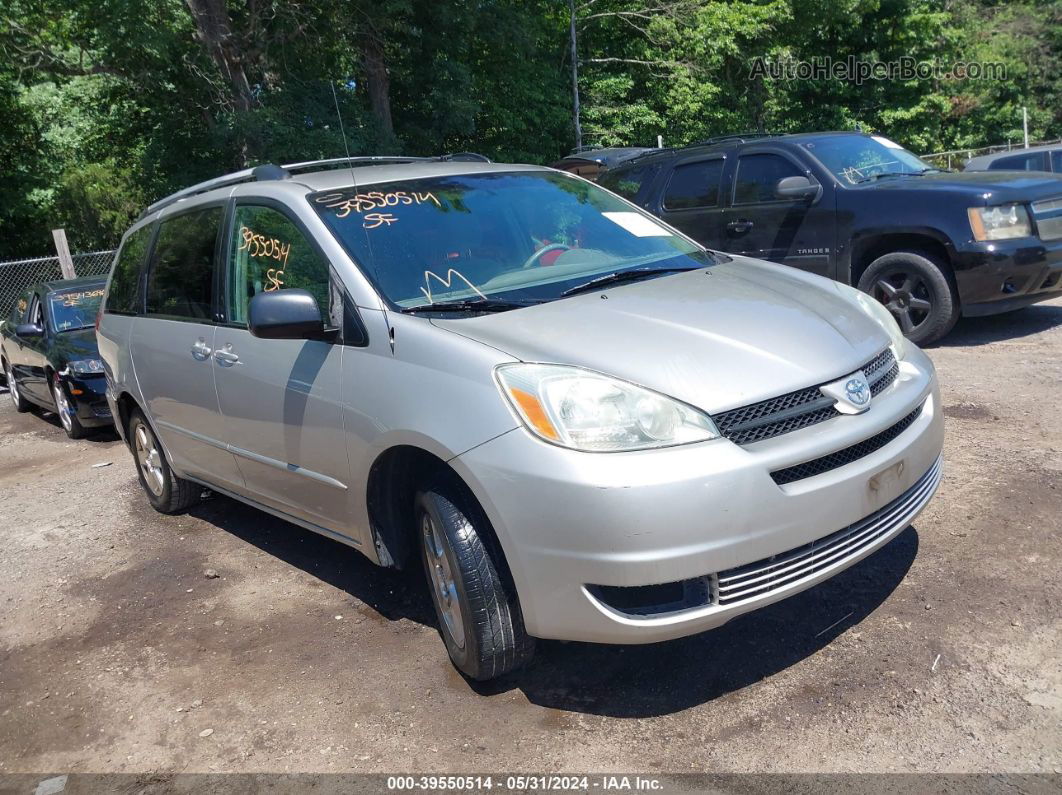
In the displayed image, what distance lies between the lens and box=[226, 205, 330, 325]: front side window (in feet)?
12.4

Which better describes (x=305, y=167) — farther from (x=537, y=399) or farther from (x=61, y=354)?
(x=61, y=354)

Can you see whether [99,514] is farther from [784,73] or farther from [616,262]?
[784,73]

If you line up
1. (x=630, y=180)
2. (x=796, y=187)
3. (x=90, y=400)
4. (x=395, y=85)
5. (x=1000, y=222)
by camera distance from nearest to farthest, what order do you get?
(x=1000, y=222) < (x=796, y=187) < (x=90, y=400) < (x=630, y=180) < (x=395, y=85)

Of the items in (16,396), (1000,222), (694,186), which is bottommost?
(16,396)

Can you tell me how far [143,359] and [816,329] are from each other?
3576 millimetres

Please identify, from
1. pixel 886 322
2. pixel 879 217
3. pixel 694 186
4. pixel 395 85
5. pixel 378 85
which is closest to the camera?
pixel 886 322

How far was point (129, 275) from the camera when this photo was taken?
18.2 feet

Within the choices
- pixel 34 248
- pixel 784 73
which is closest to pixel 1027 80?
pixel 784 73

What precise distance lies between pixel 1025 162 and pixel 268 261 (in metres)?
14.7

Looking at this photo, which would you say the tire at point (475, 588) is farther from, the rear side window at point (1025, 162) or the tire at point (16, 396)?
the rear side window at point (1025, 162)

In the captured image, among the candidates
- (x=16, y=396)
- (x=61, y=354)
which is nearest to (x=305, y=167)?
(x=61, y=354)

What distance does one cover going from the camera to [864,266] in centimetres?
790

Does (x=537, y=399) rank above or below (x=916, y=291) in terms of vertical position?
above

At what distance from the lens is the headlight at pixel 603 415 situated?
2.78m
